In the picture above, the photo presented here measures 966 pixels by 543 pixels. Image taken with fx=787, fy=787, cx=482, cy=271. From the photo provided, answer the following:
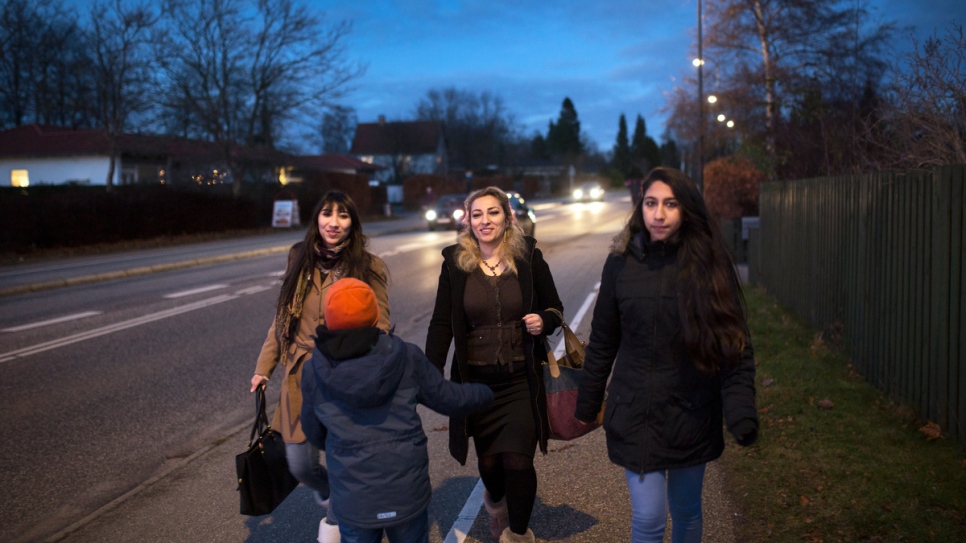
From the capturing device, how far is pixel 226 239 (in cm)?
3103

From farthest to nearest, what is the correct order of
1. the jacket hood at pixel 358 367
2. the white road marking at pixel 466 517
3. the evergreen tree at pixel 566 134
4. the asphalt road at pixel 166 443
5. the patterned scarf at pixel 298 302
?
1. the evergreen tree at pixel 566 134
2. the asphalt road at pixel 166 443
3. the white road marking at pixel 466 517
4. the patterned scarf at pixel 298 302
5. the jacket hood at pixel 358 367

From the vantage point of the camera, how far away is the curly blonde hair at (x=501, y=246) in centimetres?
388

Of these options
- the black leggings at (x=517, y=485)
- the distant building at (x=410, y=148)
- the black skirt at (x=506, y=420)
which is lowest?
the black leggings at (x=517, y=485)

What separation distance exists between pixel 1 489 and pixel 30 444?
3.13ft

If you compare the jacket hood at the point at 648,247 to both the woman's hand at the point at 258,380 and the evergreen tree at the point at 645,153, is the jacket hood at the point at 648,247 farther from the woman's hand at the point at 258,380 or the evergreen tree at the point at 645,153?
the evergreen tree at the point at 645,153

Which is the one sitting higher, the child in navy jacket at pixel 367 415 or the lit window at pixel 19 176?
the lit window at pixel 19 176

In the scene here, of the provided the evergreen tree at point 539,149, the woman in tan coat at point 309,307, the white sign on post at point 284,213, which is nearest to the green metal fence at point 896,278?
the woman in tan coat at point 309,307

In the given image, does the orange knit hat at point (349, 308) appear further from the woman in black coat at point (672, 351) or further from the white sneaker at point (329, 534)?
the white sneaker at point (329, 534)

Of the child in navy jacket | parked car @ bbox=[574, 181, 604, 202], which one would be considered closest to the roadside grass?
the child in navy jacket

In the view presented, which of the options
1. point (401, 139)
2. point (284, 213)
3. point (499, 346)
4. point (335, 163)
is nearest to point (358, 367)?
point (499, 346)

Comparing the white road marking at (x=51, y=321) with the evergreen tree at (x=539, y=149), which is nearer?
the white road marking at (x=51, y=321)

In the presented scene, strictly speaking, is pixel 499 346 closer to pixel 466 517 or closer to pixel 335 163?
pixel 466 517

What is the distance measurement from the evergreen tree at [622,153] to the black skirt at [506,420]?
435ft

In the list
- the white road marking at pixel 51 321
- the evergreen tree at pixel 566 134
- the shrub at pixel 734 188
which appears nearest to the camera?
the white road marking at pixel 51 321
